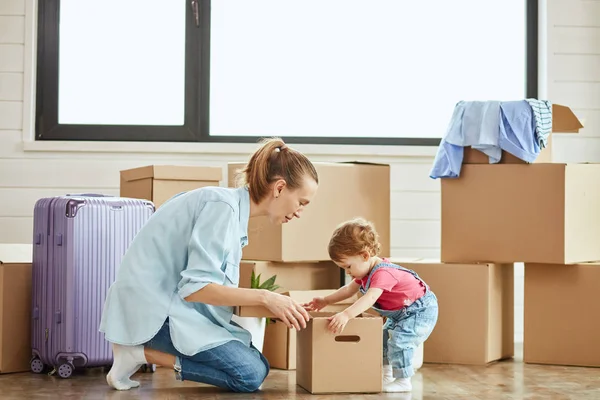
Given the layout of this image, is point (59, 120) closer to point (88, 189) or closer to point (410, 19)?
point (88, 189)

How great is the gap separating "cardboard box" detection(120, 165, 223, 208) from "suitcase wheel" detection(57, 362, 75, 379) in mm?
715

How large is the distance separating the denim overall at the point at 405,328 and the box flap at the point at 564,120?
0.98m

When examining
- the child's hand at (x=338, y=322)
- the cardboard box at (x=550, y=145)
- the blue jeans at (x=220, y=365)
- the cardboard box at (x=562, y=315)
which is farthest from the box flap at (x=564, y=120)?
the blue jeans at (x=220, y=365)

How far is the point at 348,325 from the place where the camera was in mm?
2373

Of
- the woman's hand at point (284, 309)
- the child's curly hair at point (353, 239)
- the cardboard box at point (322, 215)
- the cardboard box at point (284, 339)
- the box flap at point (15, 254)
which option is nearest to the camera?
the woman's hand at point (284, 309)

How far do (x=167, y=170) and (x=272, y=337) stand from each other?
28.5 inches

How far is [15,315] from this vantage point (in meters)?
2.73

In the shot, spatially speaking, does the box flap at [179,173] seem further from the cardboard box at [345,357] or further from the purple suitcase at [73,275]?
the cardboard box at [345,357]

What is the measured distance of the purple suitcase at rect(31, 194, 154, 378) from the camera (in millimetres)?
2613

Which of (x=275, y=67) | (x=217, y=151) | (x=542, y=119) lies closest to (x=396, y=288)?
(x=542, y=119)

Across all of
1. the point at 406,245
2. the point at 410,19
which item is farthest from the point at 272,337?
the point at 410,19

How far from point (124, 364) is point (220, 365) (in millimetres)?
277

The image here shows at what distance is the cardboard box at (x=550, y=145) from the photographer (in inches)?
119

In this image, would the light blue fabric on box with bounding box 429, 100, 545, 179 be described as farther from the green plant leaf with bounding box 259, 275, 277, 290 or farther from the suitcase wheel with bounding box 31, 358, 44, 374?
the suitcase wheel with bounding box 31, 358, 44, 374
